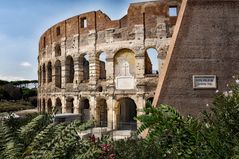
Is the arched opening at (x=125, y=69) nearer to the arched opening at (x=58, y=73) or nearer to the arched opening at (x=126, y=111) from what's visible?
the arched opening at (x=126, y=111)

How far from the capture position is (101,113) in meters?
22.3

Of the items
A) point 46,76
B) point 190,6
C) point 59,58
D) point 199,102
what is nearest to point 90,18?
point 59,58

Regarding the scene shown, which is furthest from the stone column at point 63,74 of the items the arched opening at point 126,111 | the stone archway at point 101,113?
the arched opening at point 126,111

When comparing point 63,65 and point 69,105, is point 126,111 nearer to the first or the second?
point 69,105

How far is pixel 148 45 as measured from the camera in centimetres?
1977

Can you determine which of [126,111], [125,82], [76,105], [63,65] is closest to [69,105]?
[76,105]

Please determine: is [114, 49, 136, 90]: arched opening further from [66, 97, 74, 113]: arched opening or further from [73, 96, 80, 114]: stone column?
[66, 97, 74, 113]: arched opening

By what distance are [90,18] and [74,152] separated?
19.0m

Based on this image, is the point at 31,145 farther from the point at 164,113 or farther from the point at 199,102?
the point at 199,102

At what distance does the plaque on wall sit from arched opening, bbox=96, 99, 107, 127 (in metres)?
10.1

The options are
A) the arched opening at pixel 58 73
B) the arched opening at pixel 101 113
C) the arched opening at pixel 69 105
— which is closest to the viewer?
the arched opening at pixel 101 113

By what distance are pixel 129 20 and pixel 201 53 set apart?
8.60m

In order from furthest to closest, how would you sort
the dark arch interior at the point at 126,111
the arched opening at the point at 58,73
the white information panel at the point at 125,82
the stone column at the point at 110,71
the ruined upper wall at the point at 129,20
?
the arched opening at the point at 58,73
the dark arch interior at the point at 126,111
the stone column at the point at 110,71
the white information panel at the point at 125,82
the ruined upper wall at the point at 129,20

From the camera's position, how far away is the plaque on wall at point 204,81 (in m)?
12.6
